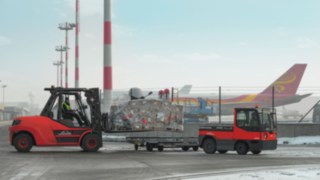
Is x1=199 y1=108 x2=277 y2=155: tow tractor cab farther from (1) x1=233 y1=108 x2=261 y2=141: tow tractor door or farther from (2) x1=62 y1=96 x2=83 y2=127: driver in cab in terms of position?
(2) x1=62 y1=96 x2=83 y2=127: driver in cab

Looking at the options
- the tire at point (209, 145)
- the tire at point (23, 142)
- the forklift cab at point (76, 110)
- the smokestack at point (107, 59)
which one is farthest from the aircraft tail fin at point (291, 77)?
the tire at point (23, 142)

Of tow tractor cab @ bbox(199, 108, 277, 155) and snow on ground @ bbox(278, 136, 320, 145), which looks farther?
snow on ground @ bbox(278, 136, 320, 145)

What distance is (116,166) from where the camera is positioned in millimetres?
13992

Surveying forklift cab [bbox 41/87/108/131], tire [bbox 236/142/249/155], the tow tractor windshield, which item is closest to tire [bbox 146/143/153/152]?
forklift cab [bbox 41/87/108/131]

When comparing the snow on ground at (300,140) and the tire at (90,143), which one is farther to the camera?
the snow on ground at (300,140)

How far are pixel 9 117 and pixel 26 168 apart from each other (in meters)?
131

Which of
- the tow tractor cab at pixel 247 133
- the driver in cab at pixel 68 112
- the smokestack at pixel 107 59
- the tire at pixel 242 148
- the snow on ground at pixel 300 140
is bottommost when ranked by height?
the snow on ground at pixel 300 140

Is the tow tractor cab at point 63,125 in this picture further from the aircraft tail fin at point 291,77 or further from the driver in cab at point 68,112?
the aircraft tail fin at point 291,77

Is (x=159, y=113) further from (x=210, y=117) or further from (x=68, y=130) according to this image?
(x=210, y=117)

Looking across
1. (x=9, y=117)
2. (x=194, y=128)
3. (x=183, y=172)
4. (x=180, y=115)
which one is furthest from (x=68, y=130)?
(x=9, y=117)

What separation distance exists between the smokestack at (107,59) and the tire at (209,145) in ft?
33.3

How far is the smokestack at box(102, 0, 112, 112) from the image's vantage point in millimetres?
29330

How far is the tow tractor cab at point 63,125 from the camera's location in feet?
63.4

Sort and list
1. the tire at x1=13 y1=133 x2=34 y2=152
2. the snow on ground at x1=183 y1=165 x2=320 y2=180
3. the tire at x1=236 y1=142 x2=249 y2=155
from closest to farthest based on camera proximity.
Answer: the snow on ground at x1=183 y1=165 x2=320 y2=180 < the tire at x1=13 y1=133 x2=34 y2=152 < the tire at x1=236 y1=142 x2=249 y2=155
